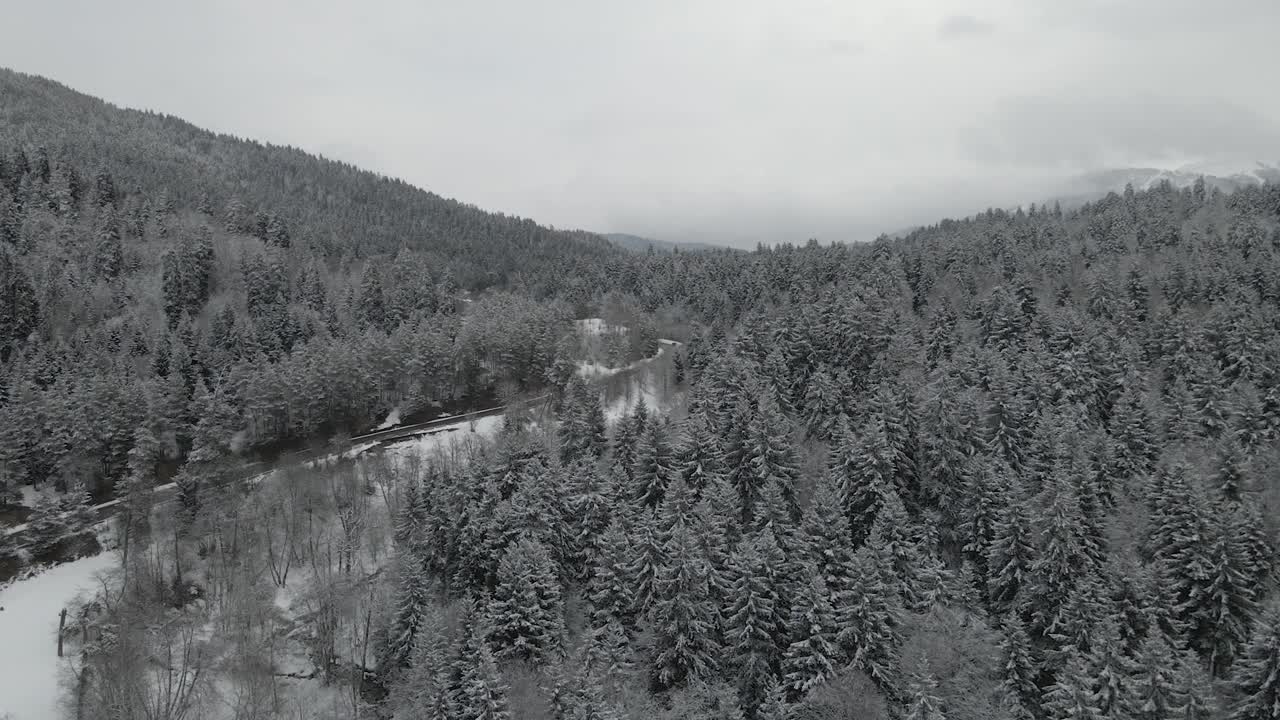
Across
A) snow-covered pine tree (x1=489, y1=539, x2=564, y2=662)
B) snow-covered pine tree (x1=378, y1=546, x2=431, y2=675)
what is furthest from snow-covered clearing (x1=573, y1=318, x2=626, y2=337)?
snow-covered pine tree (x1=489, y1=539, x2=564, y2=662)

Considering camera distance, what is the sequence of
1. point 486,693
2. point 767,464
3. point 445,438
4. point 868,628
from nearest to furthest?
point 486,693 < point 868,628 < point 767,464 < point 445,438

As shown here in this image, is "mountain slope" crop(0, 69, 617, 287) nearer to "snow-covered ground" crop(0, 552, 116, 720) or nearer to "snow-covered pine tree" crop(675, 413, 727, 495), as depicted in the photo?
"snow-covered ground" crop(0, 552, 116, 720)

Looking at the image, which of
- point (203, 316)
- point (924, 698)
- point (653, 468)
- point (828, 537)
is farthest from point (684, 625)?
point (203, 316)

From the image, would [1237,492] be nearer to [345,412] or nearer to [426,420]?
[426,420]

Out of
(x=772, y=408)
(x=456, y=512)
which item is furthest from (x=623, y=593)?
(x=772, y=408)

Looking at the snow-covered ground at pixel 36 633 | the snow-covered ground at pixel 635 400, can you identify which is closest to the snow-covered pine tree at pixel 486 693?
the snow-covered ground at pixel 36 633

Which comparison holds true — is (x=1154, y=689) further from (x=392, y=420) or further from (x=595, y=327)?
(x=595, y=327)
